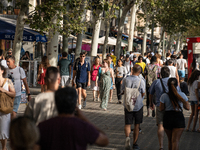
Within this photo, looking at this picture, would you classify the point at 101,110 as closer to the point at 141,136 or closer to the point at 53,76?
the point at 141,136

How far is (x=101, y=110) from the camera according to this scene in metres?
11.8

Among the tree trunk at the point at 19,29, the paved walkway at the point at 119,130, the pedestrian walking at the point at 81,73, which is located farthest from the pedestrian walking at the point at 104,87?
the tree trunk at the point at 19,29

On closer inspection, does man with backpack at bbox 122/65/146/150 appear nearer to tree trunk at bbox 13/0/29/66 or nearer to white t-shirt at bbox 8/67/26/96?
white t-shirt at bbox 8/67/26/96

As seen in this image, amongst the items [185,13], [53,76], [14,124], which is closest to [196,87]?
[53,76]

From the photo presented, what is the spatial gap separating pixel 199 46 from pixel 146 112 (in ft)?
23.6

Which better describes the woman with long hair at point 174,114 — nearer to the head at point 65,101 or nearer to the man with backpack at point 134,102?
the man with backpack at point 134,102

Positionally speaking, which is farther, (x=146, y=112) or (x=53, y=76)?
(x=146, y=112)

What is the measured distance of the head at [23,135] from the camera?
252 centimetres

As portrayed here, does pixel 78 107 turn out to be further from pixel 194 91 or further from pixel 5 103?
pixel 194 91

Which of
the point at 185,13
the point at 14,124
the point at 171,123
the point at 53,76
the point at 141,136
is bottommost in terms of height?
the point at 141,136

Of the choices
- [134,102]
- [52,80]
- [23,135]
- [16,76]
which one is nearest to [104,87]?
[16,76]

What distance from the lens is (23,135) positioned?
8.27ft

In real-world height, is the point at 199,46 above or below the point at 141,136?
above

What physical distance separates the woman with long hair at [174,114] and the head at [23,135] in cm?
366
